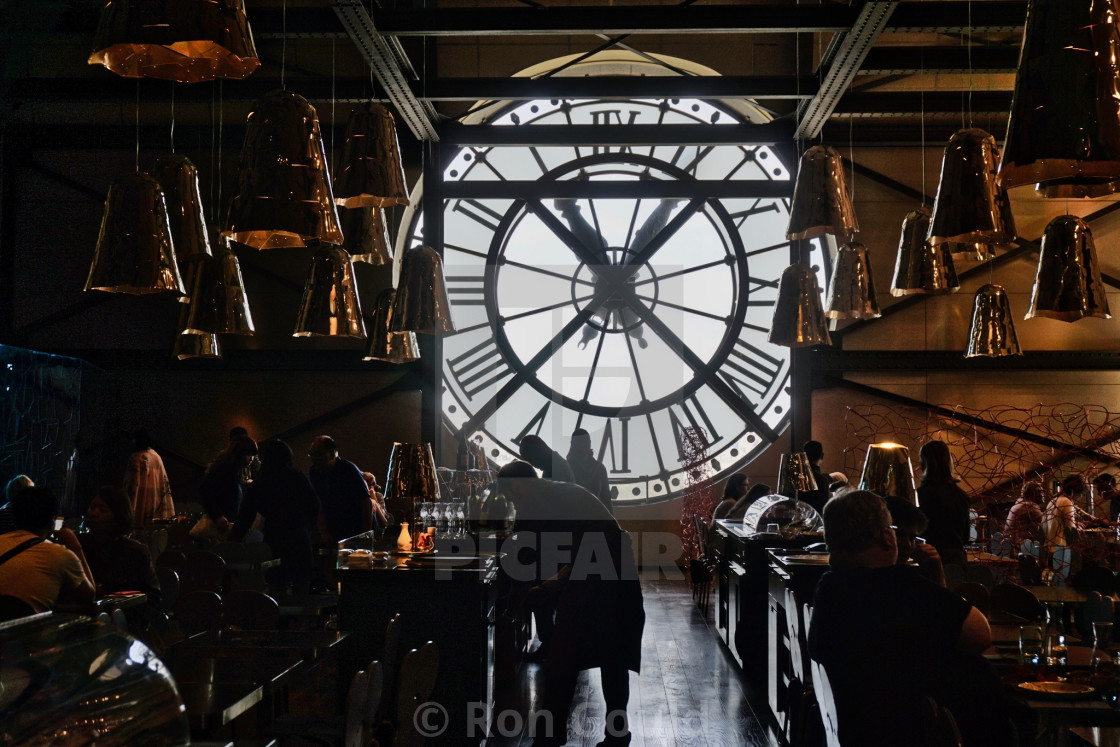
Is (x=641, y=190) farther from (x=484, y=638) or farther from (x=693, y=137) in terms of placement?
(x=484, y=638)

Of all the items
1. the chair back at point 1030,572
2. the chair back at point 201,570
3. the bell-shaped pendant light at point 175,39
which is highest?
the bell-shaped pendant light at point 175,39

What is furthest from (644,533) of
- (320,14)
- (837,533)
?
(837,533)

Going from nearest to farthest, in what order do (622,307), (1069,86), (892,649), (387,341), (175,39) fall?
(1069,86) < (175,39) < (892,649) < (387,341) < (622,307)

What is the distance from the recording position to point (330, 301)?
4.46 m

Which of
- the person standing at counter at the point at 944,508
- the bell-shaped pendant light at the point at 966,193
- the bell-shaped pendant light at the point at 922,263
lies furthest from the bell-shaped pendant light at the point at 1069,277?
the person standing at counter at the point at 944,508

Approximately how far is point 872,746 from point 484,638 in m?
1.97

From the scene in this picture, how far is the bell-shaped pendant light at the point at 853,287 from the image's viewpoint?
18.2 ft

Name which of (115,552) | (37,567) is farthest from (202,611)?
(115,552)

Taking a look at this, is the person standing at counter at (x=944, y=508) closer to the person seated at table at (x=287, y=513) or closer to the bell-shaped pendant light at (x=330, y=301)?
the bell-shaped pendant light at (x=330, y=301)

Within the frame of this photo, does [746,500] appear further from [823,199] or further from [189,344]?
[189,344]

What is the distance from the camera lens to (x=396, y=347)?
602 centimetres

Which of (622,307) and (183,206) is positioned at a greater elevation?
(622,307)

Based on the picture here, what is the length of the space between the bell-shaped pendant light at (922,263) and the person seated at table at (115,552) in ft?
12.5

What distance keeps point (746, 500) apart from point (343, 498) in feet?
10.4
